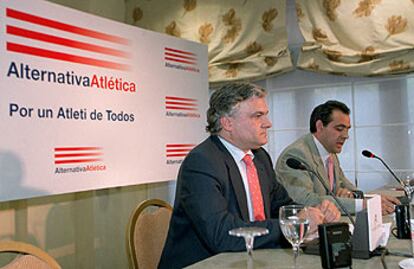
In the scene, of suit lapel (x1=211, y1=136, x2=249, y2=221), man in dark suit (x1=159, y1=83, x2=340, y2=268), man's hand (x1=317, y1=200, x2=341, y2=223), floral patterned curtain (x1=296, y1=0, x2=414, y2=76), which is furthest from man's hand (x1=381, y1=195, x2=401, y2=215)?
floral patterned curtain (x1=296, y1=0, x2=414, y2=76)

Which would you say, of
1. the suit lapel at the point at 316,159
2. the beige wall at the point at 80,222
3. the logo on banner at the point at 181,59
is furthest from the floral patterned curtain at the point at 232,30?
the suit lapel at the point at 316,159

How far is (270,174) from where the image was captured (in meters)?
1.99

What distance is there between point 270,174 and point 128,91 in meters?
1.16

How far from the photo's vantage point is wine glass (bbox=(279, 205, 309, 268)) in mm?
1097

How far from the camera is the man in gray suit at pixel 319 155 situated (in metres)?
2.31

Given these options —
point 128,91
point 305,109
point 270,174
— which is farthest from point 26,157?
point 305,109

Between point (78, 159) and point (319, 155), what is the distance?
1355mm

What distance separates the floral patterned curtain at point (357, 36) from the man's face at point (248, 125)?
1478 millimetres

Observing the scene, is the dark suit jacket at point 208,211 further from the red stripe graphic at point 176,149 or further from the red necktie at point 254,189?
the red stripe graphic at point 176,149

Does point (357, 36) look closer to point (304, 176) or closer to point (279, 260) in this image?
point (304, 176)

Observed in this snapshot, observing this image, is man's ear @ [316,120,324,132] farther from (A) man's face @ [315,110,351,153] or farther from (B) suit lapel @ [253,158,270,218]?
(B) suit lapel @ [253,158,270,218]

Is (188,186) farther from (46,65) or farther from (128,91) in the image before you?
(128,91)

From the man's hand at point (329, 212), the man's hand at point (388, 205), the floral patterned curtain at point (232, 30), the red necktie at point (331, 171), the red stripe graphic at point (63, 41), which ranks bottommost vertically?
the man's hand at point (388, 205)

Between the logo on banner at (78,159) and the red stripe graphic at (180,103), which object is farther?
the red stripe graphic at (180,103)
